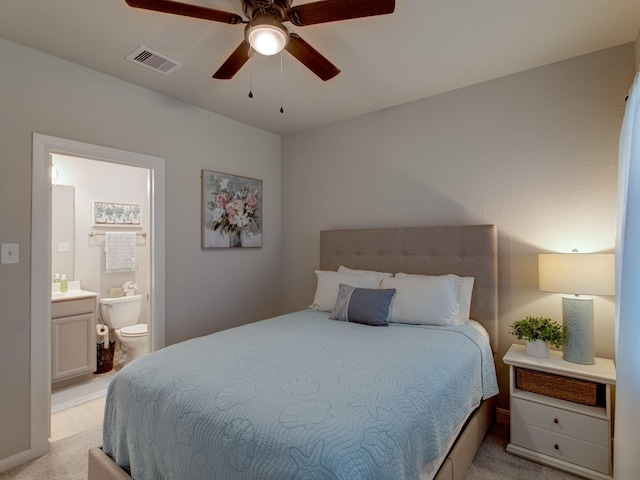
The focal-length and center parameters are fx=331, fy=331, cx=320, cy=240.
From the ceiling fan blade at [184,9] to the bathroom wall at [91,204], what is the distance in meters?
2.64

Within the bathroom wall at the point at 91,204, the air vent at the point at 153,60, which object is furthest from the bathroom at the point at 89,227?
the air vent at the point at 153,60

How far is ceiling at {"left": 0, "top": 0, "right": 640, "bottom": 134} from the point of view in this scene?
5.75 feet

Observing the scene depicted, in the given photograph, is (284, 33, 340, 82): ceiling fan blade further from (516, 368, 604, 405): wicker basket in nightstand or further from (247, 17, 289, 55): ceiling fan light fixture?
(516, 368, 604, 405): wicker basket in nightstand

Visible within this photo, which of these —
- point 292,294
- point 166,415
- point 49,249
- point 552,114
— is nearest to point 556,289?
point 552,114

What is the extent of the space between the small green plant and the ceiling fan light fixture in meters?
2.18

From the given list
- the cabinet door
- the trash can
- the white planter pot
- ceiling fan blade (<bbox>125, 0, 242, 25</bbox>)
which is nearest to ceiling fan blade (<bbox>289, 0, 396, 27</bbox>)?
ceiling fan blade (<bbox>125, 0, 242, 25</bbox>)

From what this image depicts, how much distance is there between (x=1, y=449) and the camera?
1970 mm

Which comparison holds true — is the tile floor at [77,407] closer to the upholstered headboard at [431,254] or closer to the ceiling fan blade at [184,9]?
the upholstered headboard at [431,254]

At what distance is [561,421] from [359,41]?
2.55 meters

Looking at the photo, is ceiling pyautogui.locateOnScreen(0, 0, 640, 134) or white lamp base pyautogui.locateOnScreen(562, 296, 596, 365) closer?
ceiling pyautogui.locateOnScreen(0, 0, 640, 134)

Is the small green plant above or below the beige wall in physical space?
below

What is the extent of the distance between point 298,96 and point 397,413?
2475 mm

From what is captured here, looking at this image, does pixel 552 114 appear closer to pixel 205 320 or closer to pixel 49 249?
pixel 205 320

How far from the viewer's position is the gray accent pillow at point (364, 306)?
2326 mm
